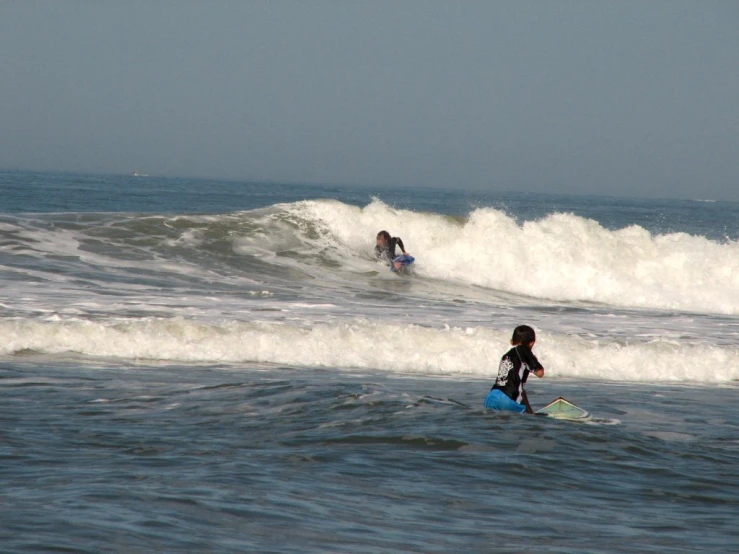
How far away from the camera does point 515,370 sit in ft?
30.7

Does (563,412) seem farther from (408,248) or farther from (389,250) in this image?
(408,248)

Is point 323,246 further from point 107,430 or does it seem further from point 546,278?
point 107,430

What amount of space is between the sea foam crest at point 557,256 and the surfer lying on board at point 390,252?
1502mm

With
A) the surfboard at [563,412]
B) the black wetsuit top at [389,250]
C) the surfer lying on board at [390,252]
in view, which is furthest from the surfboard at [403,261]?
the surfboard at [563,412]

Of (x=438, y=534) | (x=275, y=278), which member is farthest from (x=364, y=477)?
(x=275, y=278)

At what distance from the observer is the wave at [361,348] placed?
12867mm

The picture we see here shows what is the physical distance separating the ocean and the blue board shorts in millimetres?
398

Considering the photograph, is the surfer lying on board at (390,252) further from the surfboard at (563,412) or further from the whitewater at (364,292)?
the surfboard at (563,412)

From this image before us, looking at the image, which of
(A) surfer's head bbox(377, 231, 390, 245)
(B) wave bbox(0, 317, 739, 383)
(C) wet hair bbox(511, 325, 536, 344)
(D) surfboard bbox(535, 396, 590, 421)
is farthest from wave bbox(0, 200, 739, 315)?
(D) surfboard bbox(535, 396, 590, 421)

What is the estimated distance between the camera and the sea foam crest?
2509 centimetres

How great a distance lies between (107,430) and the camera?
25.8 ft

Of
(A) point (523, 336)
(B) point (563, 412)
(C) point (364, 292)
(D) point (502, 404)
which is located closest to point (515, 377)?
(D) point (502, 404)

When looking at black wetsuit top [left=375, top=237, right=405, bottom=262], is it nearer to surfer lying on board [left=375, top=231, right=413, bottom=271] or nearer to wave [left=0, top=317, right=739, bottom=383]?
surfer lying on board [left=375, top=231, right=413, bottom=271]

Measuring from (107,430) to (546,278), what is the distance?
62.1ft
